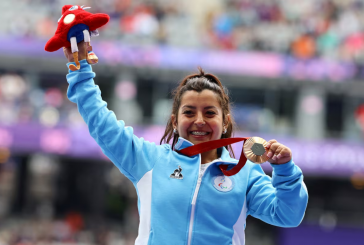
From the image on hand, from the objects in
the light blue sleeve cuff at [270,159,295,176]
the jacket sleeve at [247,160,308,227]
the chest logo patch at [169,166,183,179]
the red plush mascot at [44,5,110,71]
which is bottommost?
the jacket sleeve at [247,160,308,227]

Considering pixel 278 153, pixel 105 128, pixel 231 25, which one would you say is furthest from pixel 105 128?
pixel 231 25

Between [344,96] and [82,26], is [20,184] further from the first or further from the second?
[82,26]

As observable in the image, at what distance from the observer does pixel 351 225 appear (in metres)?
13.4

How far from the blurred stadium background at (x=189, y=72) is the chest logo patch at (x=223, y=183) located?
1046cm

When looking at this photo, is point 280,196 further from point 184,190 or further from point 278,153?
point 184,190

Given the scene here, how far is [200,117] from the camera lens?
2469 millimetres

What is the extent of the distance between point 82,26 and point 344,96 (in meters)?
13.6

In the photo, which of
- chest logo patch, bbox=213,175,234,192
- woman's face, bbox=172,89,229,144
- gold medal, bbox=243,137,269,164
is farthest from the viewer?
woman's face, bbox=172,89,229,144

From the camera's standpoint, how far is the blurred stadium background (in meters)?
13.1

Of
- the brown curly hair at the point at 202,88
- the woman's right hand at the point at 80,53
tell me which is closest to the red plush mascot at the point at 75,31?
the woman's right hand at the point at 80,53

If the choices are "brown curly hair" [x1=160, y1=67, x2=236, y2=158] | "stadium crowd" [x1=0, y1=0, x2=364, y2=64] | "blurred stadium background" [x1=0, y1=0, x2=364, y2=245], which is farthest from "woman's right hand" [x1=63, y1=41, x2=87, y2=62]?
"stadium crowd" [x1=0, y1=0, x2=364, y2=64]

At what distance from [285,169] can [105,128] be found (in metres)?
0.86

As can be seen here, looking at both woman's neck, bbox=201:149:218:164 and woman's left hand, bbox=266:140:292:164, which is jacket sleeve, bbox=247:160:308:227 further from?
woman's neck, bbox=201:149:218:164

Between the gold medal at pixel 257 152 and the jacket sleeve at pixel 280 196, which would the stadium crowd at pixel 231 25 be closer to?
the jacket sleeve at pixel 280 196
